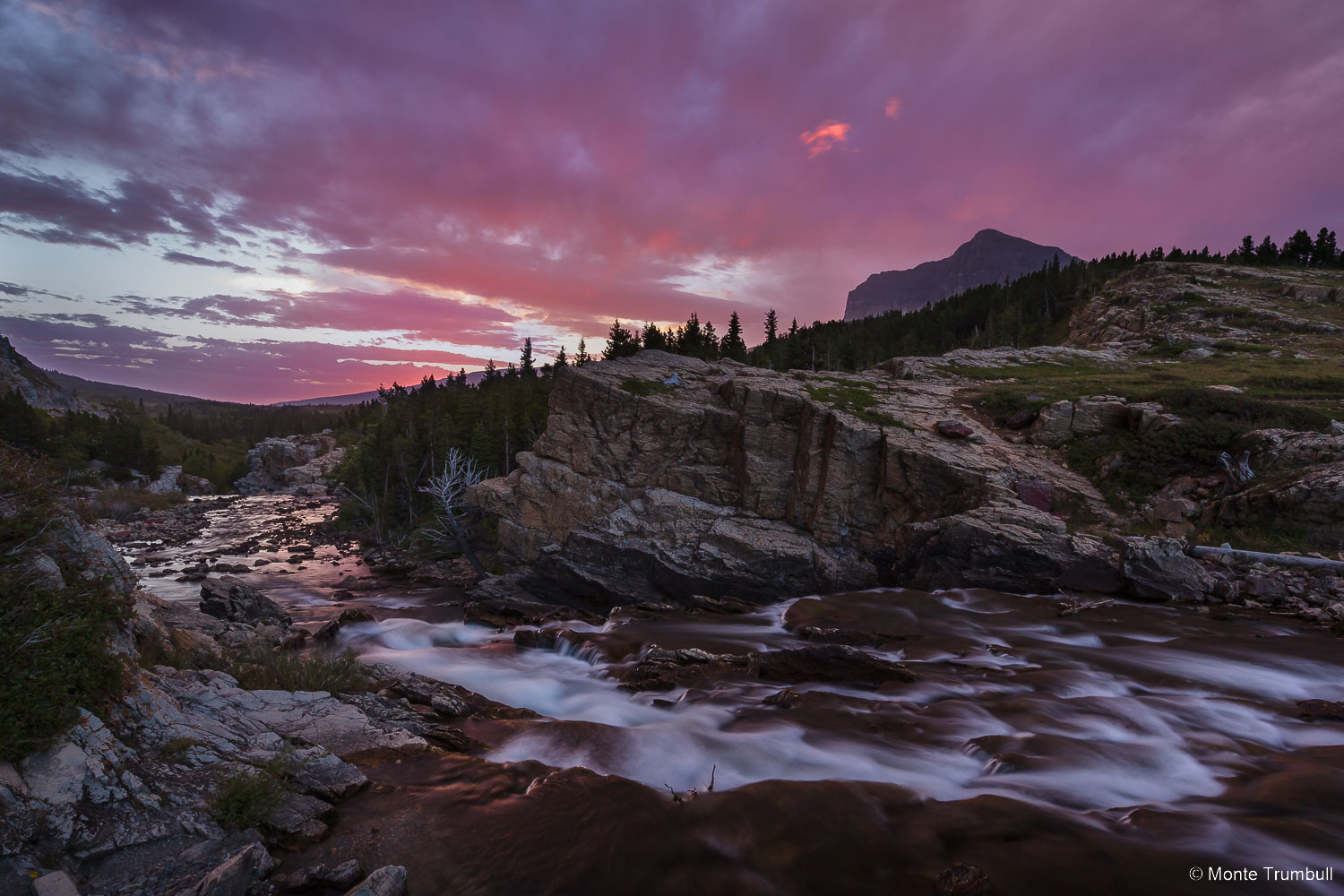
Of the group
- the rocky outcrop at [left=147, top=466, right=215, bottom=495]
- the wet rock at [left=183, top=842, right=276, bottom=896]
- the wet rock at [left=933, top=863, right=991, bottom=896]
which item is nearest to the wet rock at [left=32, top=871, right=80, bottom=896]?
the wet rock at [left=183, top=842, right=276, bottom=896]

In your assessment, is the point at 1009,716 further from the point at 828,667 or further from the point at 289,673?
the point at 289,673

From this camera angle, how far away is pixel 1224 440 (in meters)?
22.0

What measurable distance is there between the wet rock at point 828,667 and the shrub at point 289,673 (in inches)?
383

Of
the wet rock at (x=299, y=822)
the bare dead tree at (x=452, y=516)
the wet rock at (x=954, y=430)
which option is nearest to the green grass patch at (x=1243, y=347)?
the wet rock at (x=954, y=430)

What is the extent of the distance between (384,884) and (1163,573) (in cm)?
2276

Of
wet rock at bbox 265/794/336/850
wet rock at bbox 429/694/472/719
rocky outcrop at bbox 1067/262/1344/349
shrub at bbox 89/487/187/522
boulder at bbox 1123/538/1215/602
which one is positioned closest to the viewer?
wet rock at bbox 265/794/336/850

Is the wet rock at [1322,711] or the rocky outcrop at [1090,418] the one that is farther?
the rocky outcrop at [1090,418]

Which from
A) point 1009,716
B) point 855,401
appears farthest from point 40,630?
point 855,401

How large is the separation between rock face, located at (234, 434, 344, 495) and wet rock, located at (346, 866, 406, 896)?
342 feet

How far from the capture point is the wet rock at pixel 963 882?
→ 5.71m

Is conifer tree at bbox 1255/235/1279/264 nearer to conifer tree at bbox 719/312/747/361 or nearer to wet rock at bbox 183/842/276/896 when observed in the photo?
conifer tree at bbox 719/312/747/361

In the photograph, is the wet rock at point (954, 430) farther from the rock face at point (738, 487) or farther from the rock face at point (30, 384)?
the rock face at point (30, 384)

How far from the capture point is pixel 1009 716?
34.2 ft

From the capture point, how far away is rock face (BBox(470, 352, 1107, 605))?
24953mm
